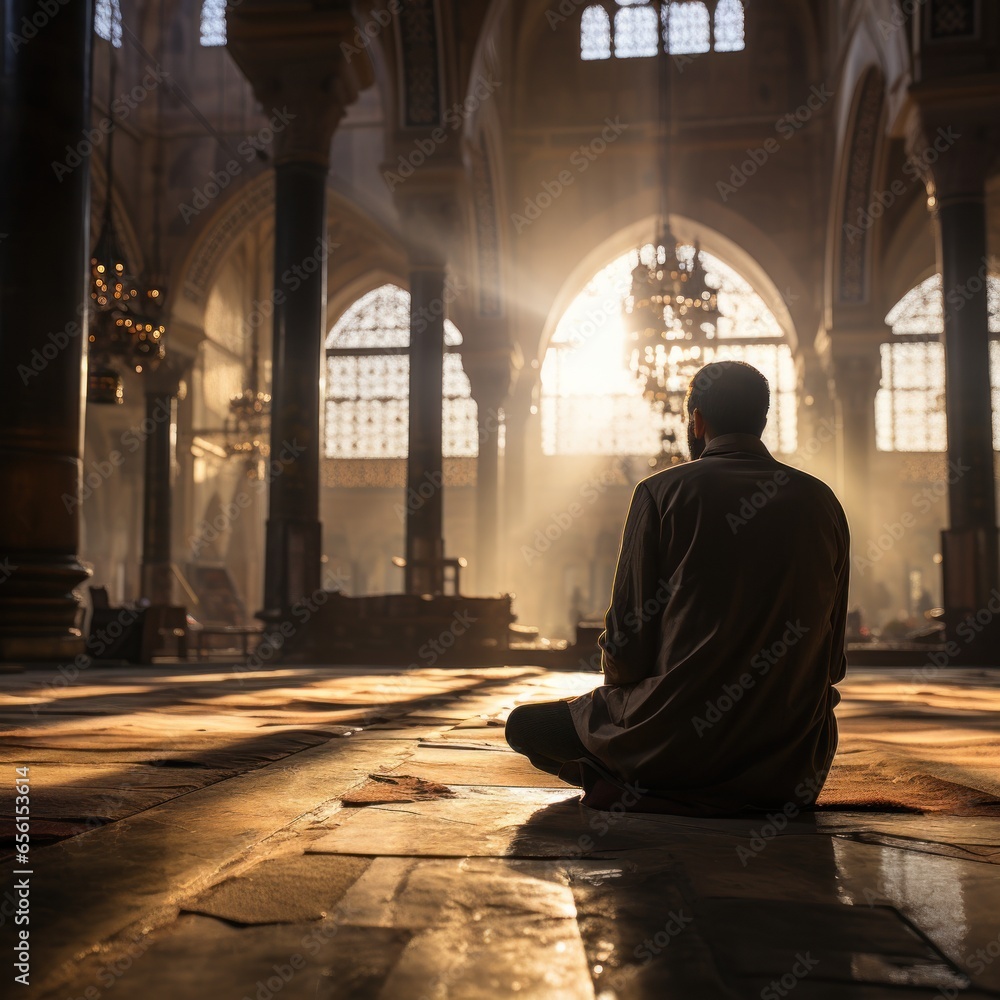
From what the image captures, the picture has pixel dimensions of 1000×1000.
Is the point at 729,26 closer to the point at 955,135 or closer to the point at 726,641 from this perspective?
the point at 955,135

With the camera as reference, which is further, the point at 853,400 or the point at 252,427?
the point at 252,427

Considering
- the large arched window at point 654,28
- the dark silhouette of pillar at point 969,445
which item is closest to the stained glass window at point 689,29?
the large arched window at point 654,28

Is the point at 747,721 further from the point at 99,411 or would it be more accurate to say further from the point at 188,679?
the point at 99,411

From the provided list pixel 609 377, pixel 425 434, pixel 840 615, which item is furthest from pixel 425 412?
pixel 840 615

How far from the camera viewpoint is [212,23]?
16.6 m

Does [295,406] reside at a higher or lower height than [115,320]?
lower

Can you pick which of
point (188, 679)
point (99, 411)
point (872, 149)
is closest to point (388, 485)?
point (99, 411)

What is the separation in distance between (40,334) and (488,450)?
11639 mm

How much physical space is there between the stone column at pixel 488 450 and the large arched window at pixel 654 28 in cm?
482

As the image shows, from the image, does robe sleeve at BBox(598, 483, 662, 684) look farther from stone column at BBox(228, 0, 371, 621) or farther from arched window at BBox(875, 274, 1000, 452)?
arched window at BBox(875, 274, 1000, 452)

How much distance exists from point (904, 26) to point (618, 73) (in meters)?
7.67

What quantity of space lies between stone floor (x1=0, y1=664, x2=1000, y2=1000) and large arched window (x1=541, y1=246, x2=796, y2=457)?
1874 centimetres

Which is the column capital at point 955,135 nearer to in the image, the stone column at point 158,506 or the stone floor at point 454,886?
the stone floor at point 454,886

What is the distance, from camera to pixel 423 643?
9.66 m
